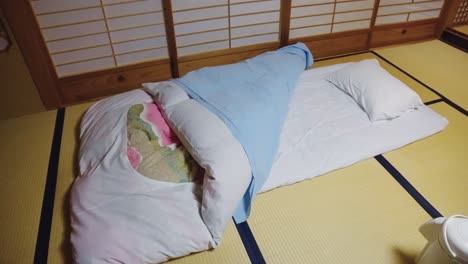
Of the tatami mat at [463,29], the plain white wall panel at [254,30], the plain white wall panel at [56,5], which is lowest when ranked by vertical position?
the tatami mat at [463,29]

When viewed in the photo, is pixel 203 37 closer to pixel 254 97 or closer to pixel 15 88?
pixel 254 97

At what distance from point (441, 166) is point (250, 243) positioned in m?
1.37

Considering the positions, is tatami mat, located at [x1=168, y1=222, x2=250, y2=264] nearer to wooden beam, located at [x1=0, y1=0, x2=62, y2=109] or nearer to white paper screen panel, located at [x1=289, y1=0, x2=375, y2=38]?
wooden beam, located at [x1=0, y1=0, x2=62, y2=109]

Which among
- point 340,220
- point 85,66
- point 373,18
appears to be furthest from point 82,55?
point 373,18

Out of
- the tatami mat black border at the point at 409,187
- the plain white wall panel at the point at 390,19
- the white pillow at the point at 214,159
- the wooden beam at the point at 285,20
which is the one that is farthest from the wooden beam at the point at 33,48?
the plain white wall panel at the point at 390,19

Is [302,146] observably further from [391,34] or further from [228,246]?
[391,34]

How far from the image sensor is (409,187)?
1901 mm

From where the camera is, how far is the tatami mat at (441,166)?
1.83 m

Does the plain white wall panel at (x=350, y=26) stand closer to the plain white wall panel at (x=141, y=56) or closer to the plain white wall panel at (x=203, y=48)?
the plain white wall panel at (x=203, y=48)

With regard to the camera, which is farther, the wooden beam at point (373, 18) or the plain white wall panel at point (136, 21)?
the wooden beam at point (373, 18)

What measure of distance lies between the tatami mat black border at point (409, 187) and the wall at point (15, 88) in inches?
105

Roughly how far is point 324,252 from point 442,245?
0.53 meters

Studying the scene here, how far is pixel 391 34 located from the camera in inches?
139

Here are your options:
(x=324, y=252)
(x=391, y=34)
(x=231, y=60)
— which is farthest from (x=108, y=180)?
(x=391, y=34)
